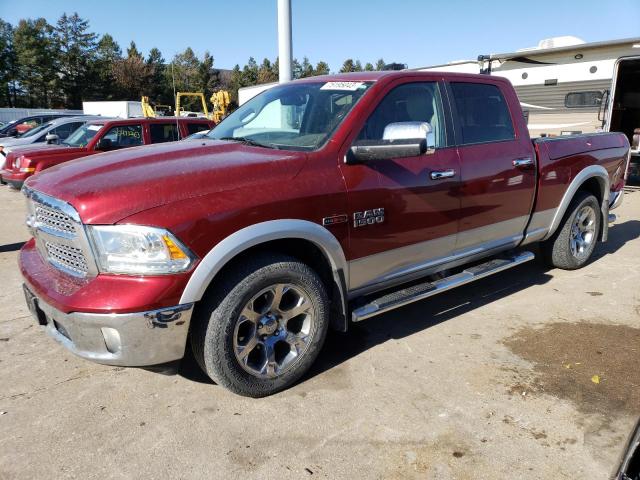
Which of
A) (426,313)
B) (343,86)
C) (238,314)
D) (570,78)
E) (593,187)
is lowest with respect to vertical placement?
(426,313)

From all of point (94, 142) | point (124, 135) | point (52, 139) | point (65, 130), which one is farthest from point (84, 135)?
point (65, 130)

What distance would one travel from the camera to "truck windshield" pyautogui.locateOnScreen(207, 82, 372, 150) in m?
3.29

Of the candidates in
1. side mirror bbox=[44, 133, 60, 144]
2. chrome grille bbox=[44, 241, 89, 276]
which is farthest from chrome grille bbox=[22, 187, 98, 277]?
→ side mirror bbox=[44, 133, 60, 144]

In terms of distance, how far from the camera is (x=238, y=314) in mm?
2725

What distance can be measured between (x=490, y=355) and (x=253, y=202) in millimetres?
2017

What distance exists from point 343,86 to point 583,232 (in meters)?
3.45

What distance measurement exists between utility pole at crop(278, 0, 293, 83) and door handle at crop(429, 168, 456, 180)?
5636mm

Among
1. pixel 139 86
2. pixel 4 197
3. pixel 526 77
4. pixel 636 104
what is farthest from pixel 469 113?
pixel 139 86

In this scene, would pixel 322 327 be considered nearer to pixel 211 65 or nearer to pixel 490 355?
pixel 490 355

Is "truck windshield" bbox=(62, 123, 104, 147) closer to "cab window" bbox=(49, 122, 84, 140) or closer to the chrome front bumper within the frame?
"cab window" bbox=(49, 122, 84, 140)

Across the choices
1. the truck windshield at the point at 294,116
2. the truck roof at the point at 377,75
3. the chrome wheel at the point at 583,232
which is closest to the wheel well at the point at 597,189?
the chrome wheel at the point at 583,232

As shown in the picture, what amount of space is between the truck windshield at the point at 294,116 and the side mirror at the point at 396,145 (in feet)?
0.82

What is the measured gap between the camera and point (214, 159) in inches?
117

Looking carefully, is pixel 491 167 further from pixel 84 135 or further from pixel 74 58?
pixel 74 58
